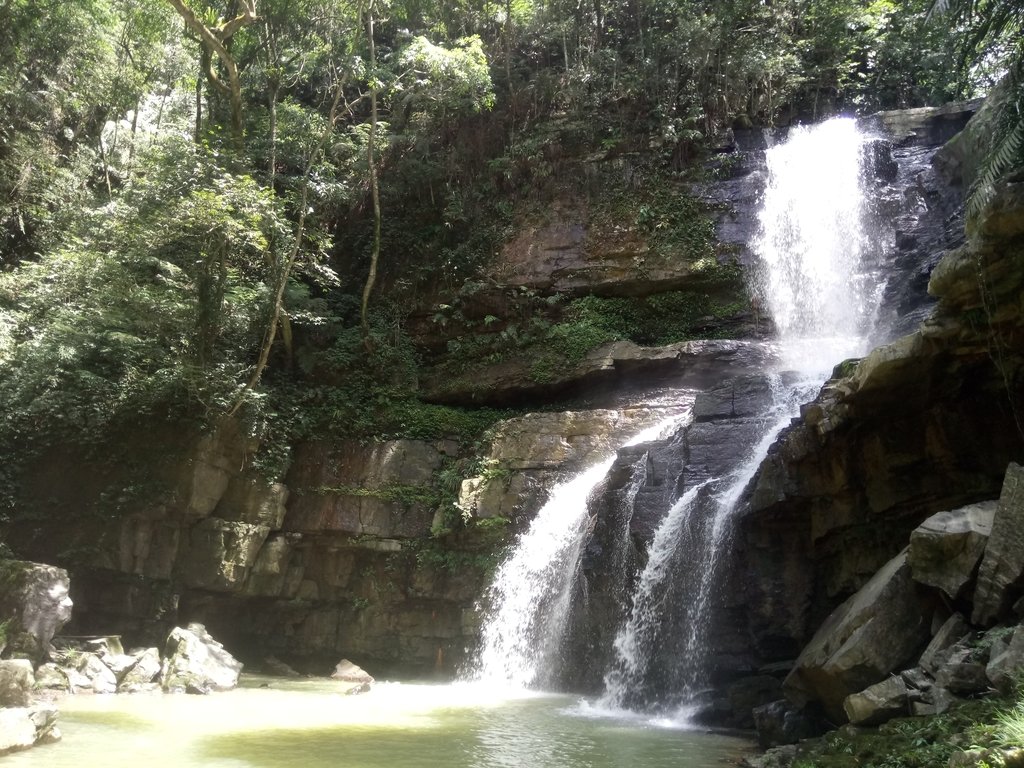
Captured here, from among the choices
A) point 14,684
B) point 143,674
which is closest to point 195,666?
point 143,674

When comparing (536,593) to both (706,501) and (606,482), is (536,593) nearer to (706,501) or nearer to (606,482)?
(606,482)

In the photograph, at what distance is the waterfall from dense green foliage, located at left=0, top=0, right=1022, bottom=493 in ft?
5.90

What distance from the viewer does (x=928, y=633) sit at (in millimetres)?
7309

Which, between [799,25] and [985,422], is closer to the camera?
[985,422]

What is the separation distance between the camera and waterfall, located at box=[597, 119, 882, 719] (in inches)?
414

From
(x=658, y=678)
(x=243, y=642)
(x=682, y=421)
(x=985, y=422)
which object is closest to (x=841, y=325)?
(x=682, y=421)

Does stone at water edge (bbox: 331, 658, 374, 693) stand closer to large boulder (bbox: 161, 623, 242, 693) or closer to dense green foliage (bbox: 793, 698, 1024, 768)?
large boulder (bbox: 161, 623, 242, 693)

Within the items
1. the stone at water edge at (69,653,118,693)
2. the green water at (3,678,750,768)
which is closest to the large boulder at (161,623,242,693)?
the green water at (3,678,750,768)

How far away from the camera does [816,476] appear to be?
1005 centimetres

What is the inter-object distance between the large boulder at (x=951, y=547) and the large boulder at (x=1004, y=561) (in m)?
0.18

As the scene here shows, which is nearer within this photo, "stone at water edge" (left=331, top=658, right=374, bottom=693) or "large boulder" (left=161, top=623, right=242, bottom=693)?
"large boulder" (left=161, top=623, right=242, bottom=693)

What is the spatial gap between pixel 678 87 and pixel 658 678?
1710 cm

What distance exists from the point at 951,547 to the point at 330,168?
1543 centimetres

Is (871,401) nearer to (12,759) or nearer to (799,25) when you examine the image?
(12,759)
